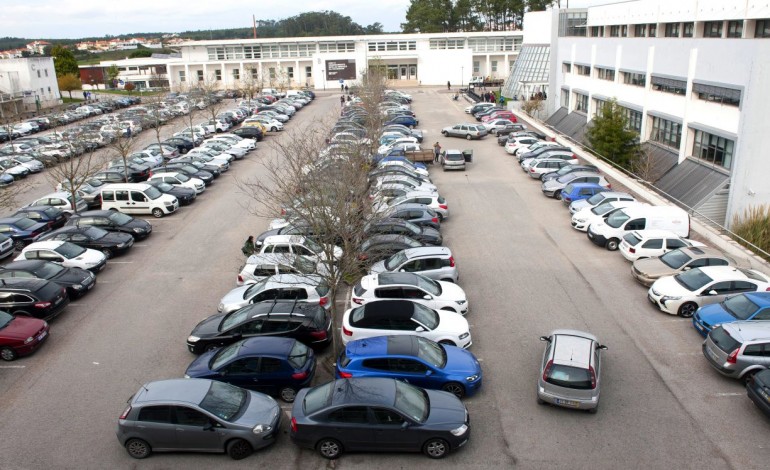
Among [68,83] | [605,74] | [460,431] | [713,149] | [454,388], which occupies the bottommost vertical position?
[454,388]

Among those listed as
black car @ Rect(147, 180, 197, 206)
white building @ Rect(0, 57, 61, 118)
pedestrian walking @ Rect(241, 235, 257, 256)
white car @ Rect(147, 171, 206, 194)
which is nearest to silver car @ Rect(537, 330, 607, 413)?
pedestrian walking @ Rect(241, 235, 257, 256)

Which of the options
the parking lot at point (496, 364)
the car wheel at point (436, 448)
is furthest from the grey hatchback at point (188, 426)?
the car wheel at point (436, 448)

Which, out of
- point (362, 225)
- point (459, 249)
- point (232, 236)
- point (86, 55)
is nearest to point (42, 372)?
point (362, 225)

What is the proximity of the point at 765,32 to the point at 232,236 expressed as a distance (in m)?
27.6

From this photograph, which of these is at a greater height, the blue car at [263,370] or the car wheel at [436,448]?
the blue car at [263,370]

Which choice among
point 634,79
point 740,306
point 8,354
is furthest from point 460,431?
point 634,79

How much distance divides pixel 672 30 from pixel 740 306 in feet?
97.9

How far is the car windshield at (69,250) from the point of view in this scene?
20372mm

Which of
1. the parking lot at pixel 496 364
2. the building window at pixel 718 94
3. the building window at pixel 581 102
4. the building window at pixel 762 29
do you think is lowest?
the parking lot at pixel 496 364

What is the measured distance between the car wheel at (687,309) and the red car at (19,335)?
676 inches

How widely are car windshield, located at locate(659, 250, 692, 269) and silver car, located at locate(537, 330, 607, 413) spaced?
698cm

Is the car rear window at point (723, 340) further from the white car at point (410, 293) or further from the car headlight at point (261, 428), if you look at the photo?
the car headlight at point (261, 428)

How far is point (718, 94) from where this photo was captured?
1012 inches

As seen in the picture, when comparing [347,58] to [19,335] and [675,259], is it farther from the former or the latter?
[19,335]
